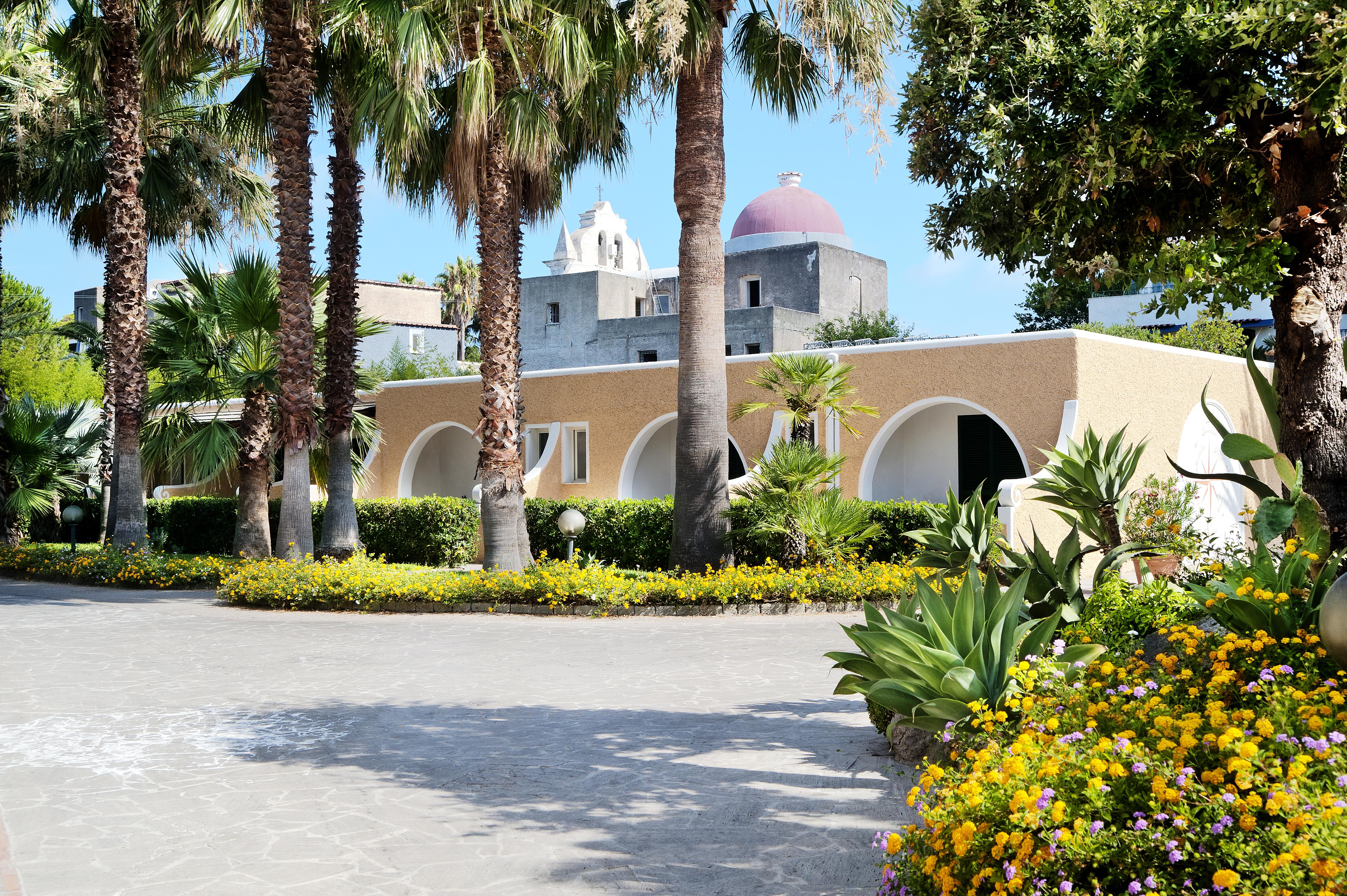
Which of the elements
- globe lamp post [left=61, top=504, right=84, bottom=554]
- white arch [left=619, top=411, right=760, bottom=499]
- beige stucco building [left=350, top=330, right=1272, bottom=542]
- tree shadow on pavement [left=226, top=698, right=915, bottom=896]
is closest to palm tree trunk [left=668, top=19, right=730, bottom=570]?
beige stucco building [left=350, top=330, right=1272, bottom=542]

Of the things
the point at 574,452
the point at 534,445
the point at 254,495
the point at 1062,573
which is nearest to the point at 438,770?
the point at 1062,573

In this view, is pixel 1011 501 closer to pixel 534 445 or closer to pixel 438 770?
pixel 438 770

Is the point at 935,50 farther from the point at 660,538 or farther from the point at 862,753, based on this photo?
the point at 660,538

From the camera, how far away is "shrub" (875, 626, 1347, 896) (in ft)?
10.8

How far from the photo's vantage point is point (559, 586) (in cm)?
1416

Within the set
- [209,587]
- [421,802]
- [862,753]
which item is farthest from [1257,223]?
[209,587]

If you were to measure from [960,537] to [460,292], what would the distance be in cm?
5475

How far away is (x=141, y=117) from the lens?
19.2 meters

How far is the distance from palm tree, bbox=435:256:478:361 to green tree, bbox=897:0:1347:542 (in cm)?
5284

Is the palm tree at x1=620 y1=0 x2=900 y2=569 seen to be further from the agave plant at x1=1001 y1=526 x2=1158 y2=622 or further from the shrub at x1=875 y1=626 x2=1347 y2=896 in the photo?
the shrub at x1=875 y1=626 x2=1347 y2=896

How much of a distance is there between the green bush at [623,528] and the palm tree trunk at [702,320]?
2.63 m

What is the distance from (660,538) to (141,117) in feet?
37.5

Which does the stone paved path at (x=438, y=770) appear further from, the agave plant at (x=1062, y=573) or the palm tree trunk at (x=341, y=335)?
the palm tree trunk at (x=341, y=335)

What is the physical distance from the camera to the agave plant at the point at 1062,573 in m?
A: 6.78
